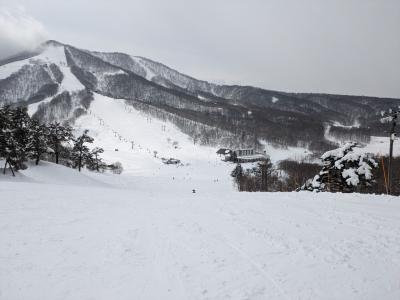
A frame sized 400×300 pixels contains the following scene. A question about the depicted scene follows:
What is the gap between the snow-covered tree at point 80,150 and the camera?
60156 mm

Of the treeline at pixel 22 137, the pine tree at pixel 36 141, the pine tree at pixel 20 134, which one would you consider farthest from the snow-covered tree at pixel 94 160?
the pine tree at pixel 20 134

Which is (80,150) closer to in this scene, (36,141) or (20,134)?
(36,141)

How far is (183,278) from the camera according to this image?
24.8 ft

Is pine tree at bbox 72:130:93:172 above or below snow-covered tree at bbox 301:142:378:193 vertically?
above

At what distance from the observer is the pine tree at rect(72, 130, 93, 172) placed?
6013 cm

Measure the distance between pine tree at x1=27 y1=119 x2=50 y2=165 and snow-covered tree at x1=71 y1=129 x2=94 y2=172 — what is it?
39.8ft

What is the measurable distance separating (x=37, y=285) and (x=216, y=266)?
4.31 meters

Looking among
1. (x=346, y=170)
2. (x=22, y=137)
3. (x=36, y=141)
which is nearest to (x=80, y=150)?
(x=36, y=141)

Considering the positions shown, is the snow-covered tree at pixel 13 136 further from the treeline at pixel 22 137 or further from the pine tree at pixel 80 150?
the pine tree at pixel 80 150

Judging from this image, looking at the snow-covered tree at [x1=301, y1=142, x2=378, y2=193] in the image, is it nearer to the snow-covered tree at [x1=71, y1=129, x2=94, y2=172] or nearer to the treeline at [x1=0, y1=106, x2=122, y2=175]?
the treeline at [x1=0, y1=106, x2=122, y2=175]

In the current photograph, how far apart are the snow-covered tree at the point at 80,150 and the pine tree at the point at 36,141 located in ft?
39.8

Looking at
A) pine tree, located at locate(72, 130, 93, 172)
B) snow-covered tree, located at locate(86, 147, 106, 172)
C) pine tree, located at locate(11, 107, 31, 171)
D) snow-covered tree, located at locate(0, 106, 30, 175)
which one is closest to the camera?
snow-covered tree, located at locate(0, 106, 30, 175)

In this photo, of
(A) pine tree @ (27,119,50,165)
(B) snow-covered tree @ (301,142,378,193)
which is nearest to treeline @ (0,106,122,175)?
(A) pine tree @ (27,119,50,165)

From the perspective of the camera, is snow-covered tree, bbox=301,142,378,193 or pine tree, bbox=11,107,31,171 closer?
snow-covered tree, bbox=301,142,378,193
